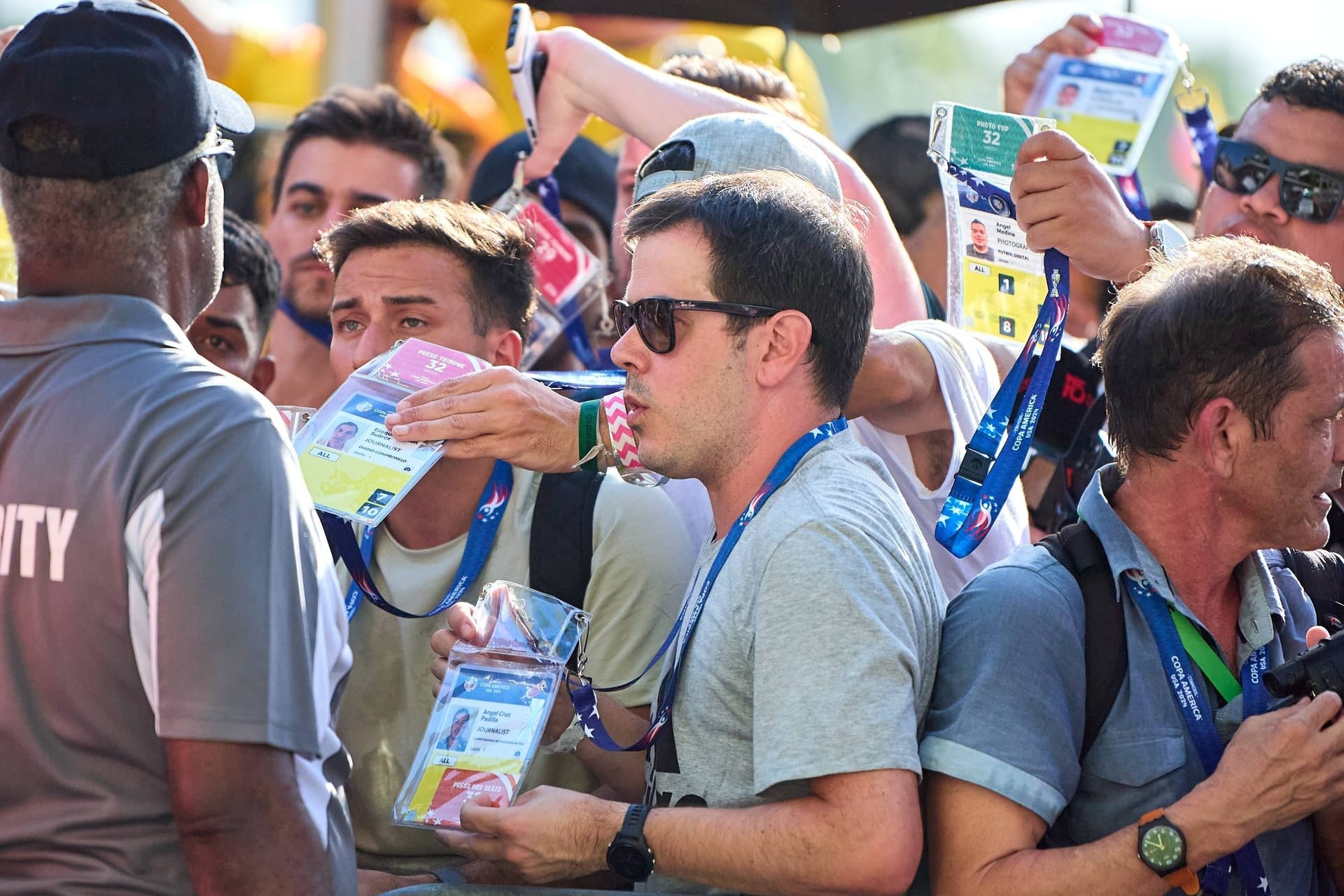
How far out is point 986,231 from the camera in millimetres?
2902

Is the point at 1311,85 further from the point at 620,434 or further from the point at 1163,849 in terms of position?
the point at 1163,849

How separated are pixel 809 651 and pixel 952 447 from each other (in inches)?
39.1

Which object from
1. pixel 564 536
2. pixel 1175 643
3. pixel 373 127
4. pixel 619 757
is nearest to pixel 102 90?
pixel 564 536

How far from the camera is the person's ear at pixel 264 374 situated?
4352mm

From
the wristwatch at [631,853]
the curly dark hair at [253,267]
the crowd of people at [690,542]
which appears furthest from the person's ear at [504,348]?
the wristwatch at [631,853]

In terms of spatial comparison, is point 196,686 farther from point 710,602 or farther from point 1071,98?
point 1071,98

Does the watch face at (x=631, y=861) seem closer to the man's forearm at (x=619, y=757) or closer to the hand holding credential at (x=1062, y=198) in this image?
the man's forearm at (x=619, y=757)

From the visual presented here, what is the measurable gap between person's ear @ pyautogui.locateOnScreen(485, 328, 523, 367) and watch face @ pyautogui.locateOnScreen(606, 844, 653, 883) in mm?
1545

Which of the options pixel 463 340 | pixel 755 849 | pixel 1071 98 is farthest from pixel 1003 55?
pixel 755 849

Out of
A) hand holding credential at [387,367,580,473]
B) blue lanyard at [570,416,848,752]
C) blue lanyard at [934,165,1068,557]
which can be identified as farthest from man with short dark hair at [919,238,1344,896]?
hand holding credential at [387,367,580,473]

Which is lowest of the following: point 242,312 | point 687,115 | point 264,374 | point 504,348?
point 264,374

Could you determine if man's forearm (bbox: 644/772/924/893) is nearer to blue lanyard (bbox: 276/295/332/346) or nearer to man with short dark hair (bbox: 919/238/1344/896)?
man with short dark hair (bbox: 919/238/1344/896)

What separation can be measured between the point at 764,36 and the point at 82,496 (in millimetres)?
4800

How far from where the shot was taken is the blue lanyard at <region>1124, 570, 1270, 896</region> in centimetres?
222
